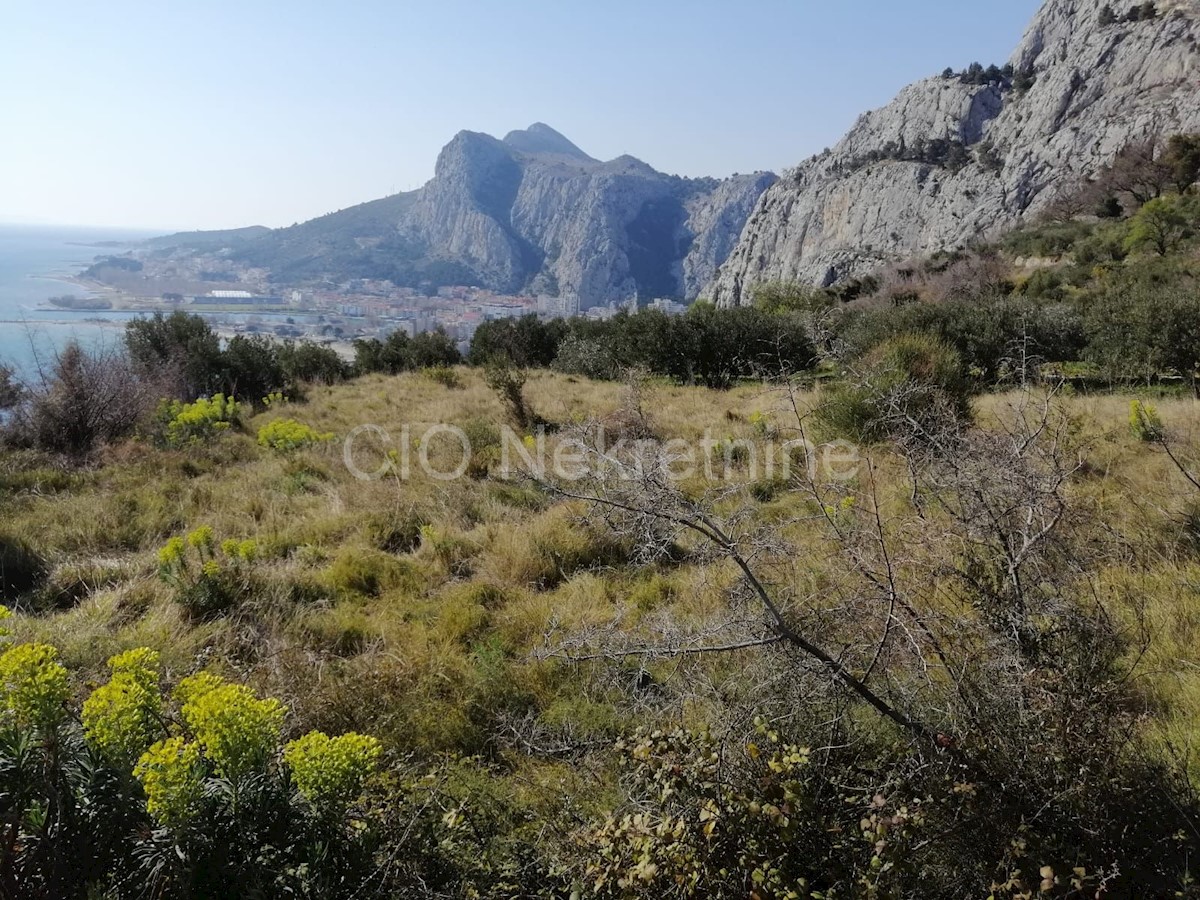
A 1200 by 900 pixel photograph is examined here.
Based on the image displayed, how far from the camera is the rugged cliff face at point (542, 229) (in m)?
89.0

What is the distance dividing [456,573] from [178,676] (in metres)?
1.96

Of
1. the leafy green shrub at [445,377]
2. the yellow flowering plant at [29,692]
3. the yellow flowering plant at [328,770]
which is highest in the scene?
the yellow flowering plant at [29,692]

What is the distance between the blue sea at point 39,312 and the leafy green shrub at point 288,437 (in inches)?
191

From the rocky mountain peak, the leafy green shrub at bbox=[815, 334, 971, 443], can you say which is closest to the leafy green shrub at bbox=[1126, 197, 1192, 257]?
Answer: the leafy green shrub at bbox=[815, 334, 971, 443]

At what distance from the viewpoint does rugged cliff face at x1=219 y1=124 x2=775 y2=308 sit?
89000mm

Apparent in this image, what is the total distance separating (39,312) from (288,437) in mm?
16730

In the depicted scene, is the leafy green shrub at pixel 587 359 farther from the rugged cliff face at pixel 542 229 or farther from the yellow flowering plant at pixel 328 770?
the rugged cliff face at pixel 542 229

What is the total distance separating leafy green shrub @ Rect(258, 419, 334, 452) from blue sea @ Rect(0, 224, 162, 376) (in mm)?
4863

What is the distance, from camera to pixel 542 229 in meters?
109

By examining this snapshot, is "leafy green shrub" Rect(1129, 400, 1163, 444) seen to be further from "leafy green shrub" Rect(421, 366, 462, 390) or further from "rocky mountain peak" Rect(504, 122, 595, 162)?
"rocky mountain peak" Rect(504, 122, 595, 162)

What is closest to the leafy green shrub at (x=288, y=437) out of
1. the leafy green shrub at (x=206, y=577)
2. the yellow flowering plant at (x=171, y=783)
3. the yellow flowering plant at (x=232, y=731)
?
the leafy green shrub at (x=206, y=577)

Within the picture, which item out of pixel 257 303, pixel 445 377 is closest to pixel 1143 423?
pixel 445 377

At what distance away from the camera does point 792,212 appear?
6788 cm

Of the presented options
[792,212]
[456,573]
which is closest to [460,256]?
[792,212]
